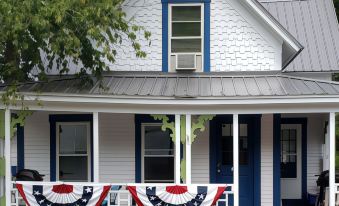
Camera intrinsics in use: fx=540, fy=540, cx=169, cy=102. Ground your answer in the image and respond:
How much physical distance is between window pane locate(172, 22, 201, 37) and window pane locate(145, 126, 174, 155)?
2398mm

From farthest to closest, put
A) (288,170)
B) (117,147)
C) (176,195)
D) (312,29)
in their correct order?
(312,29) → (288,170) → (117,147) → (176,195)

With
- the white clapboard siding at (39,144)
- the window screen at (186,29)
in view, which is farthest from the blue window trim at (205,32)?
the white clapboard siding at (39,144)

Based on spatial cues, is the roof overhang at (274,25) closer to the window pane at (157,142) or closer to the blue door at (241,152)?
the blue door at (241,152)

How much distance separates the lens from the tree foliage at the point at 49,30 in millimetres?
10078

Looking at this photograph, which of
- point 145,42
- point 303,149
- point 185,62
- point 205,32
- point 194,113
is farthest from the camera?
point 303,149

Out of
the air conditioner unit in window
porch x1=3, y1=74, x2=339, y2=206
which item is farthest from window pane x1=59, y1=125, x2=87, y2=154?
the air conditioner unit in window

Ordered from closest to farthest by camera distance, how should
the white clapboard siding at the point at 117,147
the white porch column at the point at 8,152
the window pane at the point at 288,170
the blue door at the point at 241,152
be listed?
the white porch column at the point at 8,152
the blue door at the point at 241,152
the white clapboard siding at the point at 117,147
the window pane at the point at 288,170

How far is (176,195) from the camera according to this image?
11.0 m

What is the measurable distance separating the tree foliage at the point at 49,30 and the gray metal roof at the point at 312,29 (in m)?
5.67

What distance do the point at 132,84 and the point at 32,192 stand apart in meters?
3.23

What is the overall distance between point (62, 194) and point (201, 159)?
147 inches

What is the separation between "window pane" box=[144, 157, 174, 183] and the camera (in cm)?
1345

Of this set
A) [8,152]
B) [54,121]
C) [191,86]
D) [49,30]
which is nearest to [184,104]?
[191,86]

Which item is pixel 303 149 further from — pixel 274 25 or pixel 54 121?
pixel 54 121
